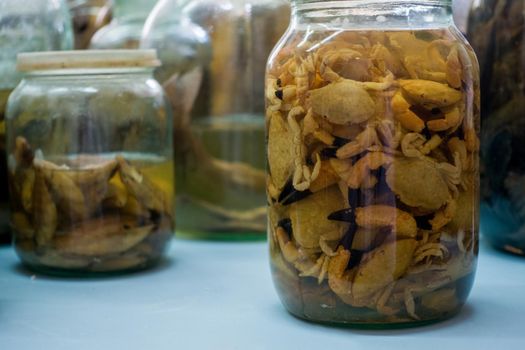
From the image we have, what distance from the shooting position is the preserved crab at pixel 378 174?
57cm

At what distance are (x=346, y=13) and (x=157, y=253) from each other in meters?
0.31

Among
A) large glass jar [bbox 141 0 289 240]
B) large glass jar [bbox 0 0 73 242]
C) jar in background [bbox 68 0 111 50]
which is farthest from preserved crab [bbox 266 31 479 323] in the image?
jar in background [bbox 68 0 111 50]

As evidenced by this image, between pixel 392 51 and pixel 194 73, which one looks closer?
pixel 392 51

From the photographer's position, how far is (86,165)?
2.54ft

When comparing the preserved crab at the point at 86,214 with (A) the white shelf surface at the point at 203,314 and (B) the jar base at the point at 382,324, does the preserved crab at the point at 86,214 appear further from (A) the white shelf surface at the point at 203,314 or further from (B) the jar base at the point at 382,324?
(B) the jar base at the point at 382,324

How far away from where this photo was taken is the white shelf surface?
577 millimetres

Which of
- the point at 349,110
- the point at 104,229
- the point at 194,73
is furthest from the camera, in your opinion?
the point at 194,73

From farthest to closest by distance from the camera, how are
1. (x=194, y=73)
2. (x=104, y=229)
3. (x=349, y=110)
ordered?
(x=194, y=73)
(x=104, y=229)
(x=349, y=110)

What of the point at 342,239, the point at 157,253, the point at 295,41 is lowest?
the point at 157,253

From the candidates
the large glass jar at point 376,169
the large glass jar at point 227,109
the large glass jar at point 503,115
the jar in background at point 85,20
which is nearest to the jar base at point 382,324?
the large glass jar at point 376,169

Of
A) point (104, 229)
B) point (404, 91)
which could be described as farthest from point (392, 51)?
point (104, 229)

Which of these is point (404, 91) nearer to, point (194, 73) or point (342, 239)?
point (342, 239)

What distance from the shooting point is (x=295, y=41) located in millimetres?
630

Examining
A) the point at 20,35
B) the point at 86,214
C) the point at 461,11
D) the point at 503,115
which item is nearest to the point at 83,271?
the point at 86,214
